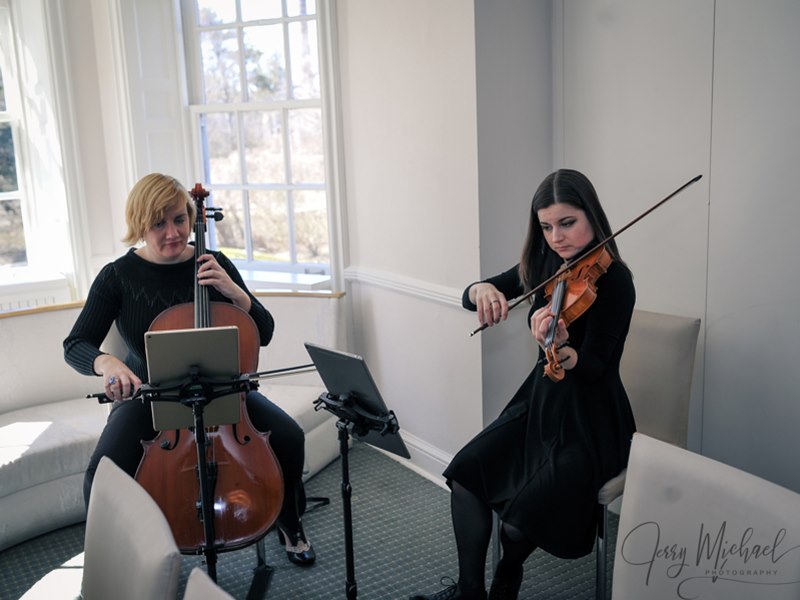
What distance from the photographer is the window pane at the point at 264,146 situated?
12.3 ft

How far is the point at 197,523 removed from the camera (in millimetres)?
2082

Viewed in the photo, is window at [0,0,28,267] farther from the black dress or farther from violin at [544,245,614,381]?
violin at [544,245,614,381]

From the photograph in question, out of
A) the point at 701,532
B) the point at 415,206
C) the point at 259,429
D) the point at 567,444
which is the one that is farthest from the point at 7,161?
the point at 701,532

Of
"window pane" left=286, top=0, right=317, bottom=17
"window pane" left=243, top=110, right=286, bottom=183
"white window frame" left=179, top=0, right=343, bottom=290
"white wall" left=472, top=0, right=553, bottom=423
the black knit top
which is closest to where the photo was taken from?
the black knit top

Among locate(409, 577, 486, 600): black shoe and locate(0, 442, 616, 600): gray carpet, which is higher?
locate(409, 577, 486, 600): black shoe

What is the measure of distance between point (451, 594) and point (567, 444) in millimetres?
565

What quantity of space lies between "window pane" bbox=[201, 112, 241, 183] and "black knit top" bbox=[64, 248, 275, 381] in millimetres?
1503

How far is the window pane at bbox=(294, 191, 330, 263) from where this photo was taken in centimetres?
372

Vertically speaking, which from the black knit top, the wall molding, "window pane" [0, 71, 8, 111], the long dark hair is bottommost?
the wall molding

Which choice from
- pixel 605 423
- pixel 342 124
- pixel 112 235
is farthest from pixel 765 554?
pixel 112 235

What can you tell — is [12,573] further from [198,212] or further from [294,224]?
[294,224]

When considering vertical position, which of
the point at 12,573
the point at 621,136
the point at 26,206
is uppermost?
the point at 621,136

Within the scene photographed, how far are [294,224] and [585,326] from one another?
1.99 m

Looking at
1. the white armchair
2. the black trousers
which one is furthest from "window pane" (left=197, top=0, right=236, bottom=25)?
the white armchair
